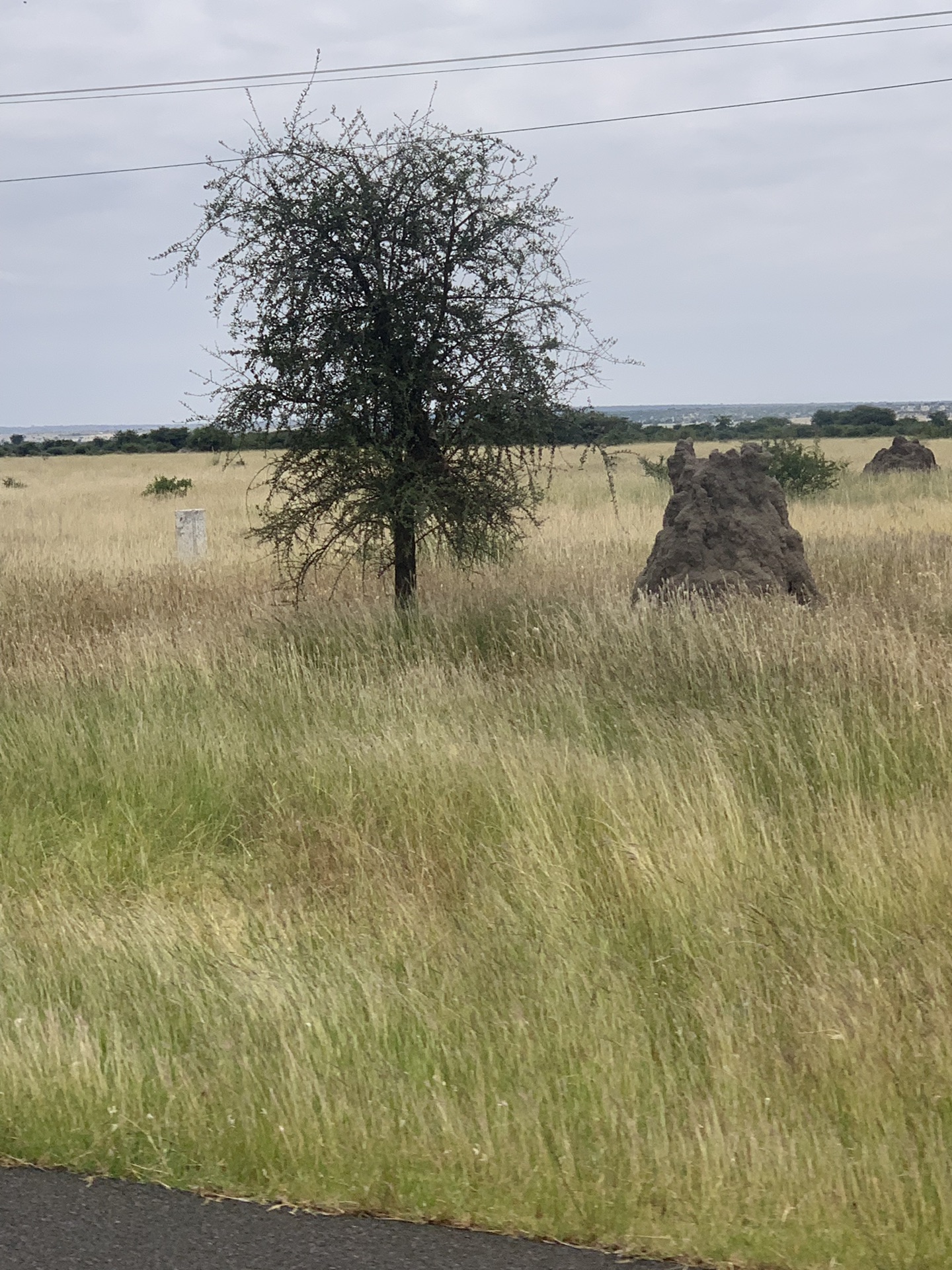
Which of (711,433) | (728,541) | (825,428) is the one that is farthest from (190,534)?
(825,428)

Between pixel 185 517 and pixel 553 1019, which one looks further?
pixel 185 517

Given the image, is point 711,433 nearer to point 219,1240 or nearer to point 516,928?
point 516,928

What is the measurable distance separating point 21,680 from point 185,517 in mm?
10175

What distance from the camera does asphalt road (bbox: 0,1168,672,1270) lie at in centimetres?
325

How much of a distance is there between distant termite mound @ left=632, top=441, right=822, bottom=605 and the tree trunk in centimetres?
207

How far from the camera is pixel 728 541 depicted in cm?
1180

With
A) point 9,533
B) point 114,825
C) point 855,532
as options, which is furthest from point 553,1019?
point 9,533

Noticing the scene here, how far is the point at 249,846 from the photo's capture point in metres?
6.47

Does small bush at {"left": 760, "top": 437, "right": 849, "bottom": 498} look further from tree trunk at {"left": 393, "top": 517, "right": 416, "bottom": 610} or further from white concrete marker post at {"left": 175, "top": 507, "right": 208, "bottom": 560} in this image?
tree trunk at {"left": 393, "top": 517, "right": 416, "bottom": 610}

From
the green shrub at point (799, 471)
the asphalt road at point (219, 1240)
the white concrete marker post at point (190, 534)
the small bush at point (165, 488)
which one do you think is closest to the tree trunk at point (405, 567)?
the white concrete marker post at point (190, 534)

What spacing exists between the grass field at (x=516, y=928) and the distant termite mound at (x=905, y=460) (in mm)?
25394

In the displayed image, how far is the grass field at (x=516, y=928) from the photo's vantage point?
11.8 feet

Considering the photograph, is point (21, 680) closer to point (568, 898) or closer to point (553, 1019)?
point (568, 898)

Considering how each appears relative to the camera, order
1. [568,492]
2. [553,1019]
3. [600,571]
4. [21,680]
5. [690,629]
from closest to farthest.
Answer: [553,1019] → [690,629] → [21,680] → [600,571] → [568,492]
